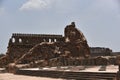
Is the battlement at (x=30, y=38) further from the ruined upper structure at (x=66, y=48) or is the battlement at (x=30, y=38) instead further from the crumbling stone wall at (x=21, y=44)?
the ruined upper structure at (x=66, y=48)

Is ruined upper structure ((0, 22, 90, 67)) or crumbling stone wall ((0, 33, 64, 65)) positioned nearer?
ruined upper structure ((0, 22, 90, 67))

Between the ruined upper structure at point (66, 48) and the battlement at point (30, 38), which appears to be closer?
the ruined upper structure at point (66, 48)

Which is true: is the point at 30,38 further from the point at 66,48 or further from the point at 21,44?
the point at 66,48

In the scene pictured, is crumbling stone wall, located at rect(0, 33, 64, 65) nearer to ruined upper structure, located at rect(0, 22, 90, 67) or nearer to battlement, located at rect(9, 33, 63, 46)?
battlement, located at rect(9, 33, 63, 46)

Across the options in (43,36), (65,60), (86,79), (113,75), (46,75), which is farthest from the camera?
(43,36)

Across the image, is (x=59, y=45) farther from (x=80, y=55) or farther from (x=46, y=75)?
(x=46, y=75)

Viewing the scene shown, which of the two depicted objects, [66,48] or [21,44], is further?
[21,44]

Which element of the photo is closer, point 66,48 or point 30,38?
point 66,48

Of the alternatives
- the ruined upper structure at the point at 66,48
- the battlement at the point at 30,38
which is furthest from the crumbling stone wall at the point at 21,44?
the ruined upper structure at the point at 66,48

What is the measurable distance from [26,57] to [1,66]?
39.0 feet

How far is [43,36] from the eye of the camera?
6122 cm

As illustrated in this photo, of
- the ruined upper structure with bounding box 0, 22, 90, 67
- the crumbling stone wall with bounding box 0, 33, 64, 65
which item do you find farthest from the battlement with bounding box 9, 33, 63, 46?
the ruined upper structure with bounding box 0, 22, 90, 67

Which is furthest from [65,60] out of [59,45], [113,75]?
[113,75]

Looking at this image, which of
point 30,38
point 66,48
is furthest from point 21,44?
point 66,48
